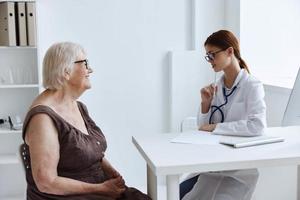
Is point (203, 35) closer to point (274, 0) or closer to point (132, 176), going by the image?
point (274, 0)

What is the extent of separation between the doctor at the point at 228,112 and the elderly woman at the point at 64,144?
0.40 metres

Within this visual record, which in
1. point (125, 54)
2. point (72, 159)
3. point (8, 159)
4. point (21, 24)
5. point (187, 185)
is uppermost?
point (21, 24)

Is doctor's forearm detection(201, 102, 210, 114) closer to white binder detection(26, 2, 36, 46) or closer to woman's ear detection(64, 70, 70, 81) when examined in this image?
woman's ear detection(64, 70, 70, 81)

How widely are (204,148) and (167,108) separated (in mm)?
2153

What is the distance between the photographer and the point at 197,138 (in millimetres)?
2104

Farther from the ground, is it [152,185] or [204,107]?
[204,107]

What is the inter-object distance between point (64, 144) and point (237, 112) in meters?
0.98

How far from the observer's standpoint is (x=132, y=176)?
4090 millimetres

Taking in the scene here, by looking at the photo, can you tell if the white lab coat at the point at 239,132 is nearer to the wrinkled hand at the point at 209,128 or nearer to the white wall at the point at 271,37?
the wrinkled hand at the point at 209,128

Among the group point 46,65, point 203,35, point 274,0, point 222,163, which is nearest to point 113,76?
point 203,35

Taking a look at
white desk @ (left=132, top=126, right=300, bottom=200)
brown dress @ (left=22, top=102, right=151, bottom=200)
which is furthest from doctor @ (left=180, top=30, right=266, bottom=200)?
brown dress @ (left=22, top=102, right=151, bottom=200)

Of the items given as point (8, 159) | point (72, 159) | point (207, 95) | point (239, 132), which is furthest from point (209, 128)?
point (8, 159)

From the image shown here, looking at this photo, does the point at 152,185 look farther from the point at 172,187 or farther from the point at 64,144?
the point at 64,144

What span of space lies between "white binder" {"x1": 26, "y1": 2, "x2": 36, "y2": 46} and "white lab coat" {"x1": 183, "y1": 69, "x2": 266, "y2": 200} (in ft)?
5.74
